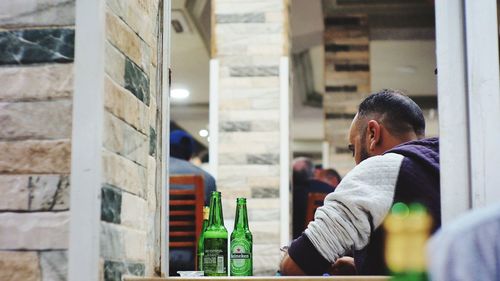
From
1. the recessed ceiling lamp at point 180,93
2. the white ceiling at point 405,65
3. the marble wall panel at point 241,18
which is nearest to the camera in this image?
the marble wall panel at point 241,18

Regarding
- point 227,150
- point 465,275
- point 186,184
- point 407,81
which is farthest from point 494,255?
point 407,81

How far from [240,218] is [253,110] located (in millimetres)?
2174

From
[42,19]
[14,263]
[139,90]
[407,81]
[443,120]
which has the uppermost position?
[407,81]

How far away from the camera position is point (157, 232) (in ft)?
5.92

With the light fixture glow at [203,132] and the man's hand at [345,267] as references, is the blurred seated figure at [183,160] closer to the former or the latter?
the man's hand at [345,267]

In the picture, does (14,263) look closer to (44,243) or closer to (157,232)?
(44,243)

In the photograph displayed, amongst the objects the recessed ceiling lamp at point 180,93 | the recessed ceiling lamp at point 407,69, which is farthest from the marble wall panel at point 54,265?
the recessed ceiling lamp at point 180,93

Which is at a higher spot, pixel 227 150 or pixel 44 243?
pixel 227 150

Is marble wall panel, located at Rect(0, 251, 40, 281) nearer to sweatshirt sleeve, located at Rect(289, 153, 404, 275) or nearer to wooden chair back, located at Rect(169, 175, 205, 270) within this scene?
Answer: sweatshirt sleeve, located at Rect(289, 153, 404, 275)

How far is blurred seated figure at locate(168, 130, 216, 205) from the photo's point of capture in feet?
13.3

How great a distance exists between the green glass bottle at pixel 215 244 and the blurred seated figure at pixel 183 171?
1160 mm

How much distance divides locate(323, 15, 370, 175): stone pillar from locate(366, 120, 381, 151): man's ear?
13.0 ft

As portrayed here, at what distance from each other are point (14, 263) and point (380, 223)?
0.95 meters

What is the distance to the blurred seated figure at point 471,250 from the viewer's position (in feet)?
2.32
